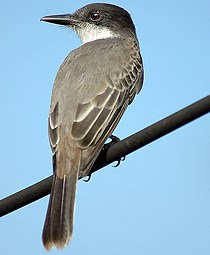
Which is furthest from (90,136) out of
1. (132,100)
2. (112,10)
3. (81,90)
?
(112,10)

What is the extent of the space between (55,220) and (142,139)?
154 cm

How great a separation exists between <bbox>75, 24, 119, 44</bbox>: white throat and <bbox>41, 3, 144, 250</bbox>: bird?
0.04ft

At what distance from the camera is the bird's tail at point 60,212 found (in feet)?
16.7

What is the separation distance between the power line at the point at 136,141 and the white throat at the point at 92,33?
3.62 m

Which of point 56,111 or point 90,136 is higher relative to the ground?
point 56,111

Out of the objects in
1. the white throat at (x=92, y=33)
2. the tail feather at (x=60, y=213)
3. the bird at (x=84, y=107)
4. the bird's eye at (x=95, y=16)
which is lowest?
Result: the tail feather at (x=60, y=213)

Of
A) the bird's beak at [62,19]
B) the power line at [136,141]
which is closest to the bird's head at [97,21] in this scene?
the bird's beak at [62,19]

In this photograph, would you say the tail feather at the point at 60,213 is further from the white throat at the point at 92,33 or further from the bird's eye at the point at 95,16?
the bird's eye at the point at 95,16

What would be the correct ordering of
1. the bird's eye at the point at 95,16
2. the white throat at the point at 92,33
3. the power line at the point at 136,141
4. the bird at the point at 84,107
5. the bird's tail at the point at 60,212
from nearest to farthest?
the power line at the point at 136,141
the bird's tail at the point at 60,212
the bird at the point at 84,107
the white throat at the point at 92,33
the bird's eye at the point at 95,16

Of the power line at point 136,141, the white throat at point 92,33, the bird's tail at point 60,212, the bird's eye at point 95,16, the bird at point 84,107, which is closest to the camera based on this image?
the power line at point 136,141

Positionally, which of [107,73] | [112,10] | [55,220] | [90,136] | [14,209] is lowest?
[14,209]

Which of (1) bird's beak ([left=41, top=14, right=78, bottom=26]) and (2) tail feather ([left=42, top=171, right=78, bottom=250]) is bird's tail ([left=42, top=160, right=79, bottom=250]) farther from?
(1) bird's beak ([left=41, top=14, right=78, bottom=26])

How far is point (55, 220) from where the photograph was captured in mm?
5250

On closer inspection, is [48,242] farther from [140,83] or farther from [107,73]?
[140,83]
